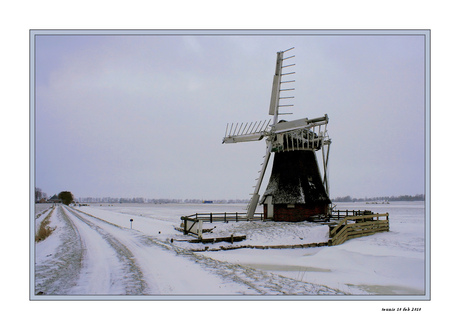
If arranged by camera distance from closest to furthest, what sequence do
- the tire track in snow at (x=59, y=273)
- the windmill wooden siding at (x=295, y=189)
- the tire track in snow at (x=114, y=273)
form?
the tire track in snow at (x=114, y=273)
the tire track in snow at (x=59, y=273)
the windmill wooden siding at (x=295, y=189)

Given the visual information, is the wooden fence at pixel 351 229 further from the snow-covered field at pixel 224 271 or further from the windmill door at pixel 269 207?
the windmill door at pixel 269 207

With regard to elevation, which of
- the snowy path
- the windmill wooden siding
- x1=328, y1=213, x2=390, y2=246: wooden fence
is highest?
the windmill wooden siding

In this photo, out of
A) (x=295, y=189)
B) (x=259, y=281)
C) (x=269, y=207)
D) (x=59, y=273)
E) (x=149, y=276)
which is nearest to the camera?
(x=259, y=281)

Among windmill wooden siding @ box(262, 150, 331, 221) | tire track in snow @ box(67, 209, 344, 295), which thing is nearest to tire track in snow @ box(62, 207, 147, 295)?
tire track in snow @ box(67, 209, 344, 295)

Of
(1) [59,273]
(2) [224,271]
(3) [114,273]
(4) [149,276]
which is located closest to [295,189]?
(2) [224,271]

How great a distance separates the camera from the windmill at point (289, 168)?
15.1m

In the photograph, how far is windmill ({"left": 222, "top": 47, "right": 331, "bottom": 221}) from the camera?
15070 millimetres

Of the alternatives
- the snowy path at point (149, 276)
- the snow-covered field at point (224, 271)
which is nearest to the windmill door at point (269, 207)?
the snow-covered field at point (224, 271)

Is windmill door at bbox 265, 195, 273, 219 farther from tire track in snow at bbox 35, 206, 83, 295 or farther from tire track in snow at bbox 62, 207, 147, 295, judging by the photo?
tire track in snow at bbox 35, 206, 83, 295

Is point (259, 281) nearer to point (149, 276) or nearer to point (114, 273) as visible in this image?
point (149, 276)

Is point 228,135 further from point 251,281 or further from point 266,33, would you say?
point 251,281

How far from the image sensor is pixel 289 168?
51.5 ft

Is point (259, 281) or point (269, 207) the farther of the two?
point (269, 207)
